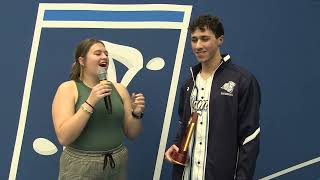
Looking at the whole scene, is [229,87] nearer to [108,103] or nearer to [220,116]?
[220,116]

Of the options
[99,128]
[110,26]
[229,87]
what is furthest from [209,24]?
[110,26]

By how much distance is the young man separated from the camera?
4.63ft

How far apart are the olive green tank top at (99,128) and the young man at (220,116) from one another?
1.13 ft

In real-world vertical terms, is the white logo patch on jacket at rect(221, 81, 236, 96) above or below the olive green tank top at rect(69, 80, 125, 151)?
above

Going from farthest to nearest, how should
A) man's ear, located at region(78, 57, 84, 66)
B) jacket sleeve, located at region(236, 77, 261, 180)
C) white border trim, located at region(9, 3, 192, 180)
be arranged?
white border trim, located at region(9, 3, 192, 180), man's ear, located at region(78, 57, 84, 66), jacket sleeve, located at region(236, 77, 261, 180)

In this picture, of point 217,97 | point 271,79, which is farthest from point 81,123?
point 271,79

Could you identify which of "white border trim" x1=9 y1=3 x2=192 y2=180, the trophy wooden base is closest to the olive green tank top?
the trophy wooden base

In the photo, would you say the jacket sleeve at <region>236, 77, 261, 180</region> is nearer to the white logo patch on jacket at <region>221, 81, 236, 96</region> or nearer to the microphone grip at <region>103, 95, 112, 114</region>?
the white logo patch on jacket at <region>221, 81, 236, 96</region>

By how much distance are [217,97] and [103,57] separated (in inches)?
21.5

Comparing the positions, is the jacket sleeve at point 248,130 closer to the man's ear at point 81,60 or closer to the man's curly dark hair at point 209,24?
the man's curly dark hair at point 209,24

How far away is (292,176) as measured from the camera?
202cm

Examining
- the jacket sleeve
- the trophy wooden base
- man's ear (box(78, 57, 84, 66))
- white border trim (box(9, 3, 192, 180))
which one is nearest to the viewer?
the jacket sleeve

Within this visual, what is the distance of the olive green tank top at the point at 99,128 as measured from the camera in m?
1.55

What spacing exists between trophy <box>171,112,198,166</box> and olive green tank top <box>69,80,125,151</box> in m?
0.29
